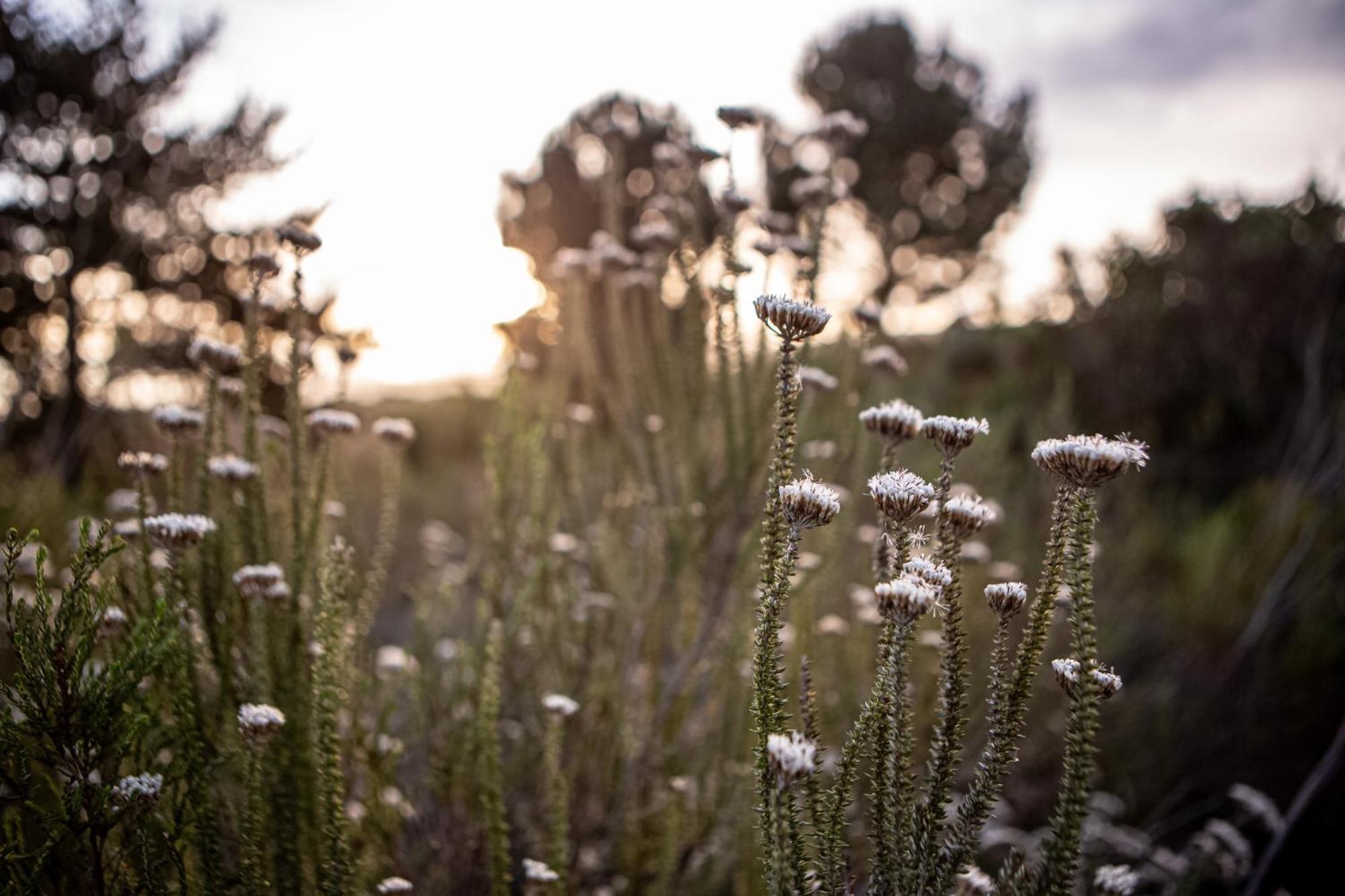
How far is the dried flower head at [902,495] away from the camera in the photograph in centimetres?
123

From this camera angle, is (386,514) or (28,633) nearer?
(28,633)

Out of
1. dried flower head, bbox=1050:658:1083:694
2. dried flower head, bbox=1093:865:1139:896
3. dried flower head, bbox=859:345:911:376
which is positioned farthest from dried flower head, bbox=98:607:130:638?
dried flower head, bbox=859:345:911:376

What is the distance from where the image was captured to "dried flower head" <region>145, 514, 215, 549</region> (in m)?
1.56

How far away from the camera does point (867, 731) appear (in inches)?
50.7

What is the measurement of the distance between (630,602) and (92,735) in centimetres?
180

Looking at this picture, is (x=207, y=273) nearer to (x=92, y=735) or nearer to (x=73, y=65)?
(x=73, y=65)

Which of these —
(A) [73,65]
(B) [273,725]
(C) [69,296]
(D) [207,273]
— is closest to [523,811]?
(B) [273,725]

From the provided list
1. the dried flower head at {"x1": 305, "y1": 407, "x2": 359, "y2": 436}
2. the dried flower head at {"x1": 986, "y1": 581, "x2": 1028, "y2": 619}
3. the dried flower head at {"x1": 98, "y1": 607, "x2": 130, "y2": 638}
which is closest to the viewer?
the dried flower head at {"x1": 986, "y1": 581, "x2": 1028, "y2": 619}

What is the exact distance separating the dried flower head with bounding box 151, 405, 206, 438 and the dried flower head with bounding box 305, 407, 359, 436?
0.99ft

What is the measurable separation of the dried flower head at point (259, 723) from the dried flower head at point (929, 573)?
1.12 m

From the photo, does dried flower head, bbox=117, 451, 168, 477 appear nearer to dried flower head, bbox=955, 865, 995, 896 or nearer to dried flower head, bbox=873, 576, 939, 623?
dried flower head, bbox=873, 576, 939, 623

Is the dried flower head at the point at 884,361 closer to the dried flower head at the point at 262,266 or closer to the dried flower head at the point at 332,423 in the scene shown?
the dried flower head at the point at 332,423

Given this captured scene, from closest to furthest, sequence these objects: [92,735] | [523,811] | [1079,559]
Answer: [1079,559]
[92,735]
[523,811]

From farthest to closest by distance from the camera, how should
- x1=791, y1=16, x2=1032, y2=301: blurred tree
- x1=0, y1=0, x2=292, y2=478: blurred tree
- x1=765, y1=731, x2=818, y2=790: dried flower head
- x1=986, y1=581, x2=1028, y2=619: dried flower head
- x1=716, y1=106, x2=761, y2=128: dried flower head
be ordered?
x1=791, y1=16, x2=1032, y2=301: blurred tree → x1=0, y1=0, x2=292, y2=478: blurred tree → x1=716, y1=106, x2=761, y2=128: dried flower head → x1=986, y1=581, x2=1028, y2=619: dried flower head → x1=765, y1=731, x2=818, y2=790: dried flower head
